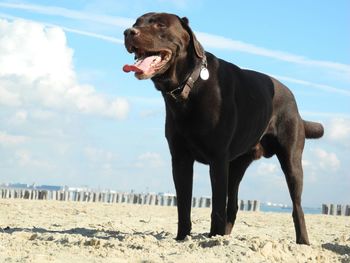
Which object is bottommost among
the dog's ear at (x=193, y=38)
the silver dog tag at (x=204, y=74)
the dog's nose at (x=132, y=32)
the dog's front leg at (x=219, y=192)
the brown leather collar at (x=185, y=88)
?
A: the dog's front leg at (x=219, y=192)

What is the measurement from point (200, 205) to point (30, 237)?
25036 mm

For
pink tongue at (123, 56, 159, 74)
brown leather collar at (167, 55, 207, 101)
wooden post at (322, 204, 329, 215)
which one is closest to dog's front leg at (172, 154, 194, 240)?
brown leather collar at (167, 55, 207, 101)

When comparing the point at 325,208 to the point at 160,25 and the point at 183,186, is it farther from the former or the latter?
the point at 160,25

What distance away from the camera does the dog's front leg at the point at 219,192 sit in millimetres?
6684

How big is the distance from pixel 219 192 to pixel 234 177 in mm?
1241

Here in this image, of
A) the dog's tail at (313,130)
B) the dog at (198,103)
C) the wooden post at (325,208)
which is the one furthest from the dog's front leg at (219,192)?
the wooden post at (325,208)

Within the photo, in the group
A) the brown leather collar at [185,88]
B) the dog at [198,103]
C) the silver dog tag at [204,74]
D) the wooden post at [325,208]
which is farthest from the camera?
the wooden post at [325,208]

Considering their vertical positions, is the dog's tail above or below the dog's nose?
below

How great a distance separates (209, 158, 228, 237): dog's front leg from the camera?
6684 millimetres

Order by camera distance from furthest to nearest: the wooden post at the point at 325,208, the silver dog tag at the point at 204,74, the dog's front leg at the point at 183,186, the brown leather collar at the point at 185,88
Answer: the wooden post at the point at 325,208, the dog's front leg at the point at 183,186, the silver dog tag at the point at 204,74, the brown leather collar at the point at 185,88

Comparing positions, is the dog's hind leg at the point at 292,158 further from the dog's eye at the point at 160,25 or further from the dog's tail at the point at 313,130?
the dog's eye at the point at 160,25

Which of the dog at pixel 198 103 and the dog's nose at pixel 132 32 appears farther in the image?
the dog at pixel 198 103

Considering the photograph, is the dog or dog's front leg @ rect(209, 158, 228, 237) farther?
dog's front leg @ rect(209, 158, 228, 237)

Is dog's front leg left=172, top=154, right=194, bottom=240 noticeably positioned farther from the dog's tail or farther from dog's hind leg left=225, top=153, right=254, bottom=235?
the dog's tail
